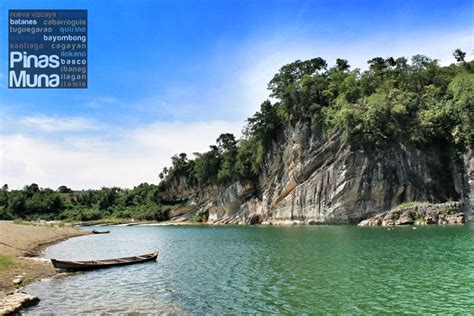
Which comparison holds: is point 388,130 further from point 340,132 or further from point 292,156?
point 292,156

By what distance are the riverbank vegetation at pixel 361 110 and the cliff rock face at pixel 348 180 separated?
7.81 feet

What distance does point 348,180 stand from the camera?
7412 cm

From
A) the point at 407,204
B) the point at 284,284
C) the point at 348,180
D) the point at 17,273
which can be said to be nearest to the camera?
the point at 284,284

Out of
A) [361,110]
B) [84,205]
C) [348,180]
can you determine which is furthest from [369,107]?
[84,205]

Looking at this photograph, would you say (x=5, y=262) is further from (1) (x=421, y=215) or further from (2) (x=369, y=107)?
(2) (x=369, y=107)

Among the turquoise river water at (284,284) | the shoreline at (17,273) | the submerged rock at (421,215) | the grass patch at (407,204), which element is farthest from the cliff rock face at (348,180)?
the shoreline at (17,273)

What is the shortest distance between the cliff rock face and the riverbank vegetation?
2381 millimetres

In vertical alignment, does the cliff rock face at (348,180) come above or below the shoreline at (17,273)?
above

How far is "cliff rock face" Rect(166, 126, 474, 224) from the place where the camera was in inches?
2813

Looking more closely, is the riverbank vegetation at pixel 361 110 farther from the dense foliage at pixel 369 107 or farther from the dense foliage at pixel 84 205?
the dense foliage at pixel 84 205

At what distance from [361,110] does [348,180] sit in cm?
1348

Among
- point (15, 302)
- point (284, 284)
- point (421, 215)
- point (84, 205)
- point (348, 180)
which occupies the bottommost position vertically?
point (284, 284)

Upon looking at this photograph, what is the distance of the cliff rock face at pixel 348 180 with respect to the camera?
2813 inches

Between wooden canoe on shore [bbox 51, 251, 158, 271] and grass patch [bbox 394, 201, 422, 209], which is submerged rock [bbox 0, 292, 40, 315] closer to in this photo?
wooden canoe on shore [bbox 51, 251, 158, 271]
